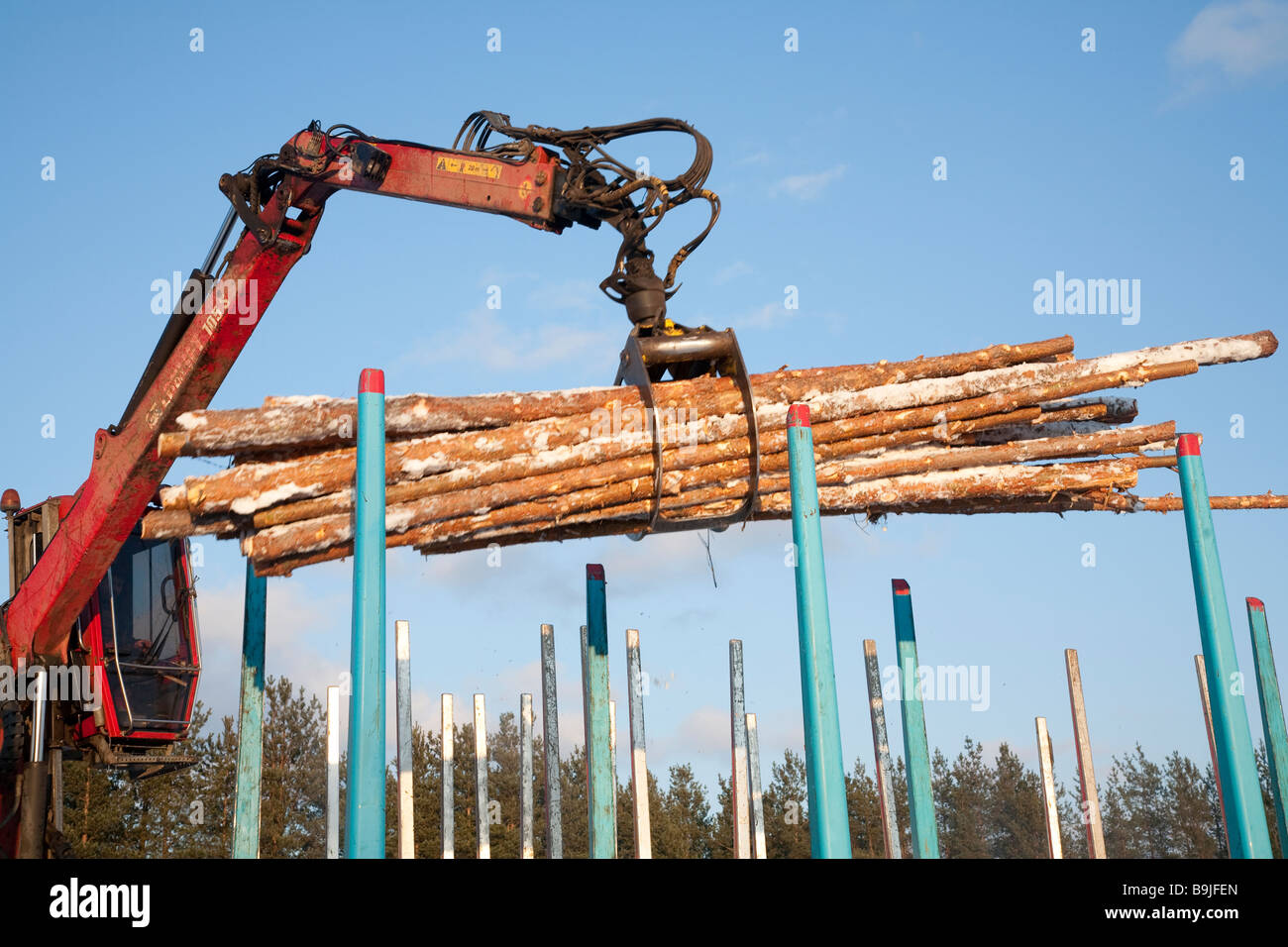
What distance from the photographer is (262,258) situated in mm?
8945

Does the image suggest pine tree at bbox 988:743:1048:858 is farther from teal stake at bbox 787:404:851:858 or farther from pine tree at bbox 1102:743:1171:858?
teal stake at bbox 787:404:851:858

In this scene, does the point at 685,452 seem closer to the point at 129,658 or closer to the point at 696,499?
the point at 696,499

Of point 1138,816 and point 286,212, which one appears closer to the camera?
point 286,212

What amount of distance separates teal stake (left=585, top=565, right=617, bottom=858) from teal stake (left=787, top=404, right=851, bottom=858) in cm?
228

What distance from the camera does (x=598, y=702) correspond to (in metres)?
8.20

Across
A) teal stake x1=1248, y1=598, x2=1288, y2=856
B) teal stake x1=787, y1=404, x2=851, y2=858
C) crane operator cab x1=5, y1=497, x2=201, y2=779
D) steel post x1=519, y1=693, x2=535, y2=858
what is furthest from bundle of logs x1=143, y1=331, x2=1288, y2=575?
steel post x1=519, y1=693, x2=535, y2=858

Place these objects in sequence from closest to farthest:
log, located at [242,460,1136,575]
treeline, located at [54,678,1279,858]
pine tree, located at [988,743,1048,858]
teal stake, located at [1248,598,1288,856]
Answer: log, located at [242,460,1136,575] < teal stake, located at [1248,598,1288,856] < treeline, located at [54,678,1279,858] < pine tree, located at [988,743,1048,858]

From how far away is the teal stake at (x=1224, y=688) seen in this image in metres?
6.38

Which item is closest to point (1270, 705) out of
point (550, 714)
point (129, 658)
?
point (550, 714)

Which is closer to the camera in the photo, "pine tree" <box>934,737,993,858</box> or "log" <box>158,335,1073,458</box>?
"log" <box>158,335,1073,458</box>

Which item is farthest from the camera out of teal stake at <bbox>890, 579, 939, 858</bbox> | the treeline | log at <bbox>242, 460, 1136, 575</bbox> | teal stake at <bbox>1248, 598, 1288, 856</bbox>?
the treeline

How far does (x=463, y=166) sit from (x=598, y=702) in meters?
3.95

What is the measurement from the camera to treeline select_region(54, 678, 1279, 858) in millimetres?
31438

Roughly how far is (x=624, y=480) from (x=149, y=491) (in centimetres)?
425
